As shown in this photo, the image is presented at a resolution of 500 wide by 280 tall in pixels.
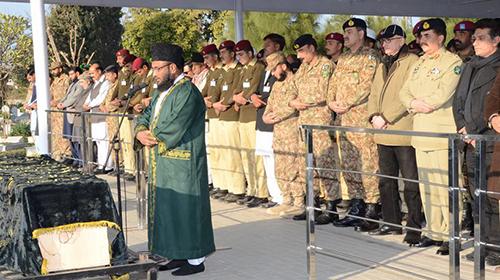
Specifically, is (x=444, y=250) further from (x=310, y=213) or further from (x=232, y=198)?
(x=232, y=198)

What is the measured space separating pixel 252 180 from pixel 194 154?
344 cm

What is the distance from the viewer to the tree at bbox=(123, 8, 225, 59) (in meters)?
33.1

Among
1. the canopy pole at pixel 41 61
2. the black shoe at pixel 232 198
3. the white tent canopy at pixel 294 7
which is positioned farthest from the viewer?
the white tent canopy at pixel 294 7

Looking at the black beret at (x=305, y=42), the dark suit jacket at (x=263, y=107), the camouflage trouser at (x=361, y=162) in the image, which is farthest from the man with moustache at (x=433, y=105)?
the dark suit jacket at (x=263, y=107)

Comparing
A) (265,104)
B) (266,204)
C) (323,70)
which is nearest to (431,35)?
(323,70)

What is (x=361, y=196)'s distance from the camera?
7.82 metres

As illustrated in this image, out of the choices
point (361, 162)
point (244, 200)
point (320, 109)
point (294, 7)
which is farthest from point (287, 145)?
point (294, 7)

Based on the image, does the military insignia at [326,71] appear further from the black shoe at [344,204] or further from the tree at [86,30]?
the tree at [86,30]

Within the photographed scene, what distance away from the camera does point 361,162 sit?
772 centimetres

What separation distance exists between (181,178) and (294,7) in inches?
339

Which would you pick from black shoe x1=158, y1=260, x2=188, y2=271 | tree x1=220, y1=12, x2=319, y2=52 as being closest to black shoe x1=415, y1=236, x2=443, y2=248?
black shoe x1=158, y1=260, x2=188, y2=271

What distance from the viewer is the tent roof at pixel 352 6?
13.3 m

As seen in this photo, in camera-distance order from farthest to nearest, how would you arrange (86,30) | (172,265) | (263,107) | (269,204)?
(86,30) → (269,204) → (263,107) → (172,265)

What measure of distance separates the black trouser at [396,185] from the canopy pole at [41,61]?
497 cm
